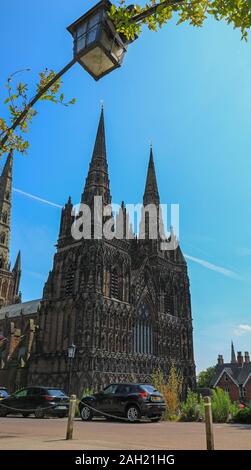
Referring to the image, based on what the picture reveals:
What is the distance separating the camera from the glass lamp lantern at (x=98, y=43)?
489cm

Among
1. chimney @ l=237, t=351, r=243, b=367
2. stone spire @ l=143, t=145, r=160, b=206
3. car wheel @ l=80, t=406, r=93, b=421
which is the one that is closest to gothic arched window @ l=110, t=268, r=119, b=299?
stone spire @ l=143, t=145, r=160, b=206

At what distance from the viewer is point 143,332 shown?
49.5 metres

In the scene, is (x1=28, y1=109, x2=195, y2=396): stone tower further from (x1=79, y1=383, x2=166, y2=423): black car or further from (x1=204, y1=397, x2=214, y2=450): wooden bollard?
(x1=204, y1=397, x2=214, y2=450): wooden bollard

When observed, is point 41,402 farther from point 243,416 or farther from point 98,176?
point 98,176

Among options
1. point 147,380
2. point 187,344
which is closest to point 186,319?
point 187,344

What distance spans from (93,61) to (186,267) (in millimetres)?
58994

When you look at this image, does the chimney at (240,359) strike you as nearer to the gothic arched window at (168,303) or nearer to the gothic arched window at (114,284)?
the gothic arched window at (168,303)

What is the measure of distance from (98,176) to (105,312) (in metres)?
19.7

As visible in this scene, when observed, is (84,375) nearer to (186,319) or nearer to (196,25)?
(186,319)

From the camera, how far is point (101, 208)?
49.2 meters

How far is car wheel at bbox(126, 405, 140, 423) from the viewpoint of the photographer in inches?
587

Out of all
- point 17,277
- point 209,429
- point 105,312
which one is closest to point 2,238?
point 17,277

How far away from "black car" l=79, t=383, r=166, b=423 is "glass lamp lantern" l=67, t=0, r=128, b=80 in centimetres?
1247
